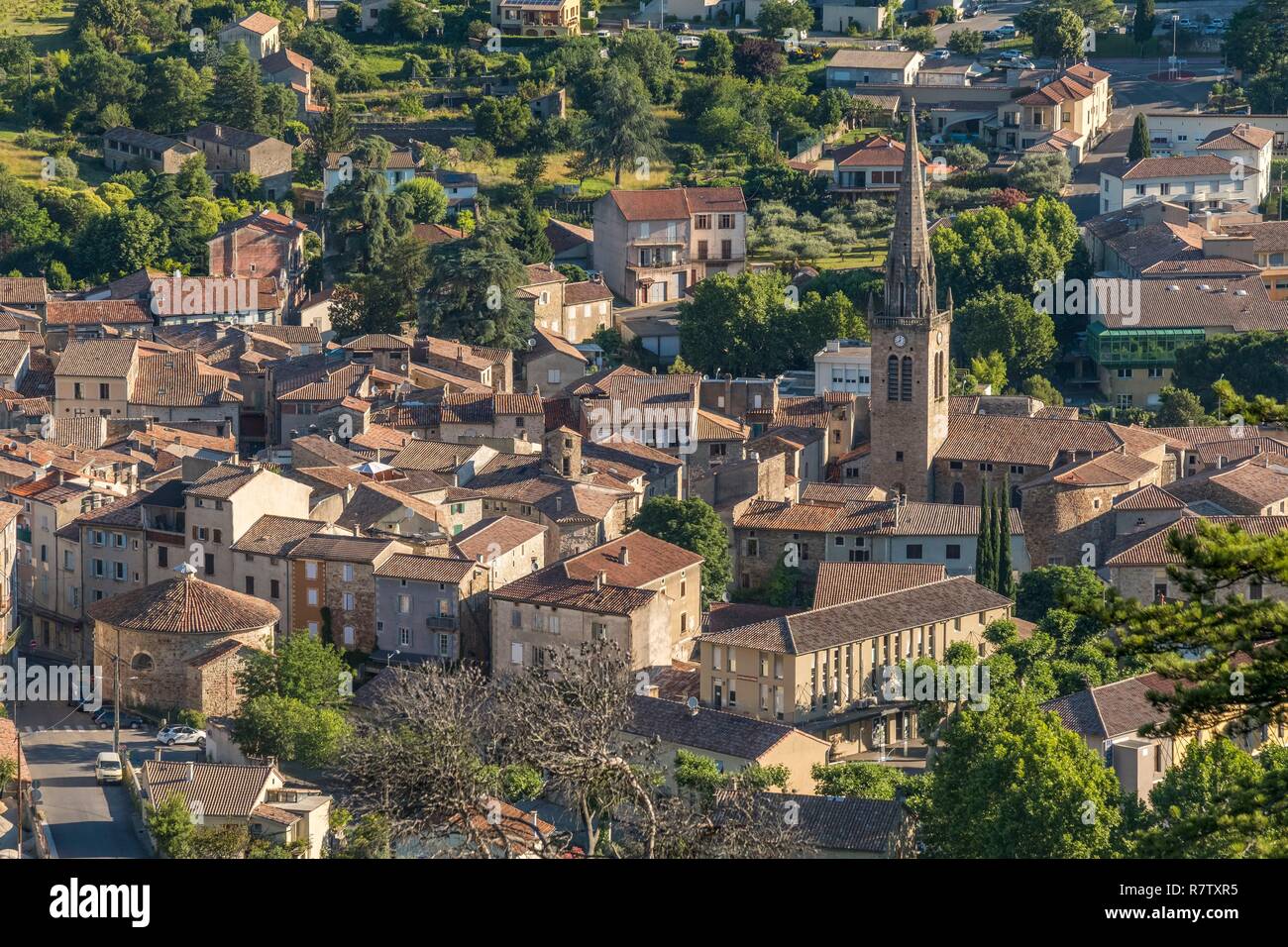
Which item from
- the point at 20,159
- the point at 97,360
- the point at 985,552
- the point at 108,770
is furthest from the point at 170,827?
the point at 20,159

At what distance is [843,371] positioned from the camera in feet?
274

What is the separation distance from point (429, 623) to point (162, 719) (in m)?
6.25

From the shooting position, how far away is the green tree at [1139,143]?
112375mm

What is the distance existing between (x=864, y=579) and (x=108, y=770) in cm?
1984

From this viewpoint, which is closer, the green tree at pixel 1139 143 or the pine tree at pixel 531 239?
the pine tree at pixel 531 239

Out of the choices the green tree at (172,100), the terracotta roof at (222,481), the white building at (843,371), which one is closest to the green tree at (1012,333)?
the white building at (843,371)

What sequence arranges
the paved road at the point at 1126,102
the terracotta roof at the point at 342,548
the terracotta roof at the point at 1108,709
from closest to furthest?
the terracotta roof at the point at 1108,709 < the terracotta roof at the point at 342,548 < the paved road at the point at 1126,102

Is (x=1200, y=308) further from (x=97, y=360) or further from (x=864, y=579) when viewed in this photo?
(x=97, y=360)

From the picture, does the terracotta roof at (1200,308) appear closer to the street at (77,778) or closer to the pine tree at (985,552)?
the pine tree at (985,552)

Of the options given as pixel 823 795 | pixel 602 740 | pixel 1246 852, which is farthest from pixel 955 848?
pixel 1246 852

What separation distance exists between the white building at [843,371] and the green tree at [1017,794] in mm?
35785

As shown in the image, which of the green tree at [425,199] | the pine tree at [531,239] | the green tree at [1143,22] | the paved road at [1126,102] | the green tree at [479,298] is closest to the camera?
the green tree at [479,298]
